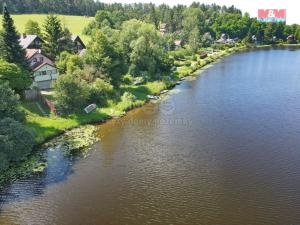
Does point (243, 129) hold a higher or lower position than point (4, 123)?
lower

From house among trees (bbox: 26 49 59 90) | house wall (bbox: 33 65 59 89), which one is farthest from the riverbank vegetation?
house among trees (bbox: 26 49 59 90)

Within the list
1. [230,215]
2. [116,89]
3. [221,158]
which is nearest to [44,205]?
[230,215]

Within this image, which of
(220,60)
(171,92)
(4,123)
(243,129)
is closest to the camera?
(4,123)

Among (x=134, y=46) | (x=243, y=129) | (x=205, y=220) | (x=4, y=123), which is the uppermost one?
(x=134, y=46)

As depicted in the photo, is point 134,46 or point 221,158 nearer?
point 221,158

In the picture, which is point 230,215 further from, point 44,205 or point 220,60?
point 220,60

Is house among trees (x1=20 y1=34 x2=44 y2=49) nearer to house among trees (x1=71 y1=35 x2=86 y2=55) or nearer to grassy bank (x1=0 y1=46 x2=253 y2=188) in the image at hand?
house among trees (x1=71 y1=35 x2=86 y2=55)
